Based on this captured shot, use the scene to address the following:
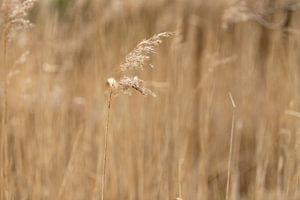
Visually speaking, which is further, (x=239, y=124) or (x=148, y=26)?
(x=148, y=26)

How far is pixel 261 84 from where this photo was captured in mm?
2572

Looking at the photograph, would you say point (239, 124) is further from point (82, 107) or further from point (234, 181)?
point (82, 107)

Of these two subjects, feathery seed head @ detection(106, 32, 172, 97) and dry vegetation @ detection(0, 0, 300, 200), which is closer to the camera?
feathery seed head @ detection(106, 32, 172, 97)

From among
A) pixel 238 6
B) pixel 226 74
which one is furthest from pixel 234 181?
pixel 226 74

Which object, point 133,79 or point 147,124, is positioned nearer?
point 133,79

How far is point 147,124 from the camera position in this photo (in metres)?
1.82

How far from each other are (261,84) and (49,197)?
53.8 inches

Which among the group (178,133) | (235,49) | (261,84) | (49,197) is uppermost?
(235,49)

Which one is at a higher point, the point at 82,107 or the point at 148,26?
the point at 148,26

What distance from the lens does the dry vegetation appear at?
1.49 meters

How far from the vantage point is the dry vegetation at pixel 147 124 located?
4.87ft

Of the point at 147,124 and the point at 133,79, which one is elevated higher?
the point at 133,79

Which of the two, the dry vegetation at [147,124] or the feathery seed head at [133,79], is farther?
the dry vegetation at [147,124]

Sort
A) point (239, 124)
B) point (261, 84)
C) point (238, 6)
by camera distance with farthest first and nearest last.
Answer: point (261, 84), point (239, 124), point (238, 6)
